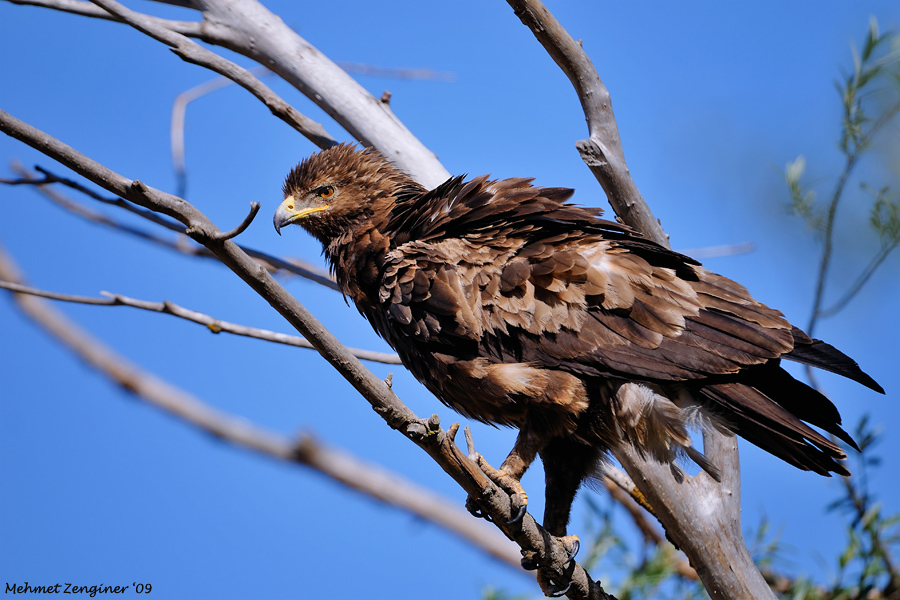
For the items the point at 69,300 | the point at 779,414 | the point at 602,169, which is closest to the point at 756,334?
the point at 779,414

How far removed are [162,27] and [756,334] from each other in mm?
3666

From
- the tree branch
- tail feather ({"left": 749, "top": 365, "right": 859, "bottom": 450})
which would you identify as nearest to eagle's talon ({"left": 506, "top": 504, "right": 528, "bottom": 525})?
the tree branch

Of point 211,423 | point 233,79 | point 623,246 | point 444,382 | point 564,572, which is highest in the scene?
point 233,79

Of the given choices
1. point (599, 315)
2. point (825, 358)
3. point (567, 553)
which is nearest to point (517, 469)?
point (567, 553)

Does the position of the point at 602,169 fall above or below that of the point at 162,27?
below

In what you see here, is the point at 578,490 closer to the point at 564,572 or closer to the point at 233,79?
the point at 564,572

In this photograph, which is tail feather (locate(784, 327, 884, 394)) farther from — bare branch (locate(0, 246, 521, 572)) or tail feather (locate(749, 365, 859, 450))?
bare branch (locate(0, 246, 521, 572))

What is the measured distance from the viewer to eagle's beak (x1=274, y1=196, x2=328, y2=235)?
3.78m

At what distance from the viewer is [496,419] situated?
10.3 feet

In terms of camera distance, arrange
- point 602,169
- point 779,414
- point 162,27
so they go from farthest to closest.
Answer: point 162,27 → point 602,169 → point 779,414

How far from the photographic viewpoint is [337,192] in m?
3.79

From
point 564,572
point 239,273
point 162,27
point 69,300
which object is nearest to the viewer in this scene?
point 239,273

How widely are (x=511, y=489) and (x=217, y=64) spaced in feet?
10.1

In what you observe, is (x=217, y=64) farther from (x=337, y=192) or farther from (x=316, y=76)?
(x=337, y=192)
